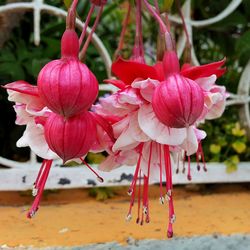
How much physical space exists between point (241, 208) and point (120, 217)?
294 millimetres

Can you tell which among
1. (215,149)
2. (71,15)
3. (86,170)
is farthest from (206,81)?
(215,149)

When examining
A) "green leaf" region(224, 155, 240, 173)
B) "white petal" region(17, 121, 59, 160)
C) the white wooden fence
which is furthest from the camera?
"green leaf" region(224, 155, 240, 173)

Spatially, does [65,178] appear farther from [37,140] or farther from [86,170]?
[37,140]

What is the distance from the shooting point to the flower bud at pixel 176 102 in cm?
52

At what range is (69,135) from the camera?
544 millimetres

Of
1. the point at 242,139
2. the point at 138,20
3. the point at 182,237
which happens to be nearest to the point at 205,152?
the point at 242,139

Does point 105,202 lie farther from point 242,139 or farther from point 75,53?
point 75,53

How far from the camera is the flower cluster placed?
1.72 ft

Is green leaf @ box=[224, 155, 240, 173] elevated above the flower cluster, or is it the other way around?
the flower cluster

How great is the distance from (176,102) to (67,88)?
10cm

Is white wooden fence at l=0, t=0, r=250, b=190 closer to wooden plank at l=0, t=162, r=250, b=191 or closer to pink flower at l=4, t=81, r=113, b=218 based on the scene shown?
wooden plank at l=0, t=162, r=250, b=191

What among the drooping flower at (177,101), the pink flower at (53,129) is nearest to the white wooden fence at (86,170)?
the pink flower at (53,129)

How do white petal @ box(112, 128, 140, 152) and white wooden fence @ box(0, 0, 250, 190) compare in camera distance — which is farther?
white wooden fence @ box(0, 0, 250, 190)

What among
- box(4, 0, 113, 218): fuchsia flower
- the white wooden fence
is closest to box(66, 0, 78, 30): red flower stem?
box(4, 0, 113, 218): fuchsia flower
